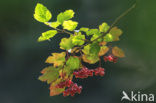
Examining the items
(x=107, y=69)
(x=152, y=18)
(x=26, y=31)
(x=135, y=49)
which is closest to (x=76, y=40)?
(x=152, y=18)

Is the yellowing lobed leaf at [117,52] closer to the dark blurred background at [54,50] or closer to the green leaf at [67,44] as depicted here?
the green leaf at [67,44]

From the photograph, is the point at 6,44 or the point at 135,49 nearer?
the point at 135,49

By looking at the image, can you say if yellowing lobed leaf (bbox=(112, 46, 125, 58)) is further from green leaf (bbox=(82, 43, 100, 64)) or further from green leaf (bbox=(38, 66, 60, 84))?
green leaf (bbox=(38, 66, 60, 84))

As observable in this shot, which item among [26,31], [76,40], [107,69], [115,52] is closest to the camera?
[76,40]

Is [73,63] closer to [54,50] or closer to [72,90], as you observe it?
[72,90]

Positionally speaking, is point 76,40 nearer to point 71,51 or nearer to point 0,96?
point 71,51

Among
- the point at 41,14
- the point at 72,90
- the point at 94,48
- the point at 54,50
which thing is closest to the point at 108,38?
the point at 94,48
